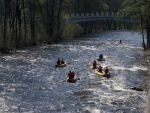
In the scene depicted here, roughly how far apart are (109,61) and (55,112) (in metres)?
25.5

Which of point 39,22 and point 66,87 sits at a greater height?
point 39,22

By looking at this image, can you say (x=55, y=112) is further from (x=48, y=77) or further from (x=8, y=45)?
(x=8, y=45)

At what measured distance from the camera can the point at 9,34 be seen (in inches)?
2329

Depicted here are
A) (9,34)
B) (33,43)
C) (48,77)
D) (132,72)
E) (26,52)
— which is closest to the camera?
(48,77)

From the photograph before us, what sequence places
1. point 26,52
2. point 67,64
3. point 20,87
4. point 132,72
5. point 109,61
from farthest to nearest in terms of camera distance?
point 26,52
point 109,61
point 67,64
point 132,72
point 20,87

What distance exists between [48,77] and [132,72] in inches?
370

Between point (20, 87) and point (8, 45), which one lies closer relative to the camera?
point (20, 87)

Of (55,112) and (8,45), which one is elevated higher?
(8,45)

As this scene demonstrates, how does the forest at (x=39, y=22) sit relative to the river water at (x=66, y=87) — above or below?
above

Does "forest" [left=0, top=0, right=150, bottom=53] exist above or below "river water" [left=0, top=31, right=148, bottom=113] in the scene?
above

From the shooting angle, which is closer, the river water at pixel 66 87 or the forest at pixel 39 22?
the river water at pixel 66 87

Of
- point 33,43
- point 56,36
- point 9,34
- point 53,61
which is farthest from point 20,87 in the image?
point 56,36

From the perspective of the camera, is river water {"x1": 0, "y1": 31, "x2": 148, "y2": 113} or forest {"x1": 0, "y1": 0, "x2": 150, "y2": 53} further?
forest {"x1": 0, "y1": 0, "x2": 150, "y2": 53}

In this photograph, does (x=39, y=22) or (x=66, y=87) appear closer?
(x=66, y=87)
